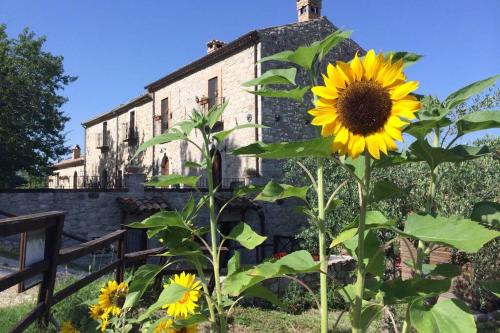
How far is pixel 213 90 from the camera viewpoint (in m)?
15.3

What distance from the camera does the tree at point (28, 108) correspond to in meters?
15.9

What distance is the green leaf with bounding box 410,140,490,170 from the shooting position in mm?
1147

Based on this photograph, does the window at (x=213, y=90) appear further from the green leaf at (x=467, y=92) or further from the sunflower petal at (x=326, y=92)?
the sunflower petal at (x=326, y=92)

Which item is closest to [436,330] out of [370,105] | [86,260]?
[370,105]

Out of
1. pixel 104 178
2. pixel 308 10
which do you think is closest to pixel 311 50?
pixel 308 10

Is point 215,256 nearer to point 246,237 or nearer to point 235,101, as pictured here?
point 246,237

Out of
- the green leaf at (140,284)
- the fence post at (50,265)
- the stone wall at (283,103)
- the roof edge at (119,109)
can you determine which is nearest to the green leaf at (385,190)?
the green leaf at (140,284)

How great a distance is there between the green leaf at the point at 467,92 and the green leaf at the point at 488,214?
30 centimetres

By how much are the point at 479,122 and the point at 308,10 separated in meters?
15.2

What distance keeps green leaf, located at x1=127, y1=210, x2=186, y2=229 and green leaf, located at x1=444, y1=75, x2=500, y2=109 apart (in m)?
0.95

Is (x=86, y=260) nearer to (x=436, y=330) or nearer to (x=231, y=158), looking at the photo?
(x=231, y=158)

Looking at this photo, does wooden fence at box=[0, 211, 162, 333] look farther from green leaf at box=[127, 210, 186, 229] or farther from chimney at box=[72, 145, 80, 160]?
chimney at box=[72, 145, 80, 160]

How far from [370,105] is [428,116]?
1.13 feet

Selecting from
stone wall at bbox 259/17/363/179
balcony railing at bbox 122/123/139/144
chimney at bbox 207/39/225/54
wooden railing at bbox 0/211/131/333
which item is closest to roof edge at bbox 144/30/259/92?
stone wall at bbox 259/17/363/179
